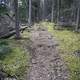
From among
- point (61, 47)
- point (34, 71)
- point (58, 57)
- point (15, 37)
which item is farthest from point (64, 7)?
point (34, 71)

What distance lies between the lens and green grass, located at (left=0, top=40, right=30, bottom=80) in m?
9.20

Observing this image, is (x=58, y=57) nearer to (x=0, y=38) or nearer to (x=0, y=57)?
(x=0, y=57)

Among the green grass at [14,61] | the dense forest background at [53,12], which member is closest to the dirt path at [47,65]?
the green grass at [14,61]

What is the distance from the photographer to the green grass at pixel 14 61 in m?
9.20

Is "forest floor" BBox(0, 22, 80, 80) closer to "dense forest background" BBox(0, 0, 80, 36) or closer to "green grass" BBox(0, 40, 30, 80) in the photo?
"green grass" BBox(0, 40, 30, 80)

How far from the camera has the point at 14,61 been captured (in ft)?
34.7

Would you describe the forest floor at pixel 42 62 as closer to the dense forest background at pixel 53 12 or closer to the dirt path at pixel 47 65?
the dirt path at pixel 47 65

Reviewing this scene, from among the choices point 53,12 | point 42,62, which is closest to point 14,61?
point 42,62

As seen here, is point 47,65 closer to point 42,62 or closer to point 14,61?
point 42,62

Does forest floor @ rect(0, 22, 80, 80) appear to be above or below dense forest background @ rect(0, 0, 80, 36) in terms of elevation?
below

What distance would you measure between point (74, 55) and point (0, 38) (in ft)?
22.6

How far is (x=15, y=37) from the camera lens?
17203 mm

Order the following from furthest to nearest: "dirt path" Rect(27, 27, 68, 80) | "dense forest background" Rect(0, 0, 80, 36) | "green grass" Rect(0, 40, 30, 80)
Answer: "dense forest background" Rect(0, 0, 80, 36)
"green grass" Rect(0, 40, 30, 80)
"dirt path" Rect(27, 27, 68, 80)

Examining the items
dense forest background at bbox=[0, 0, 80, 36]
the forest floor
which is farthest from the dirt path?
dense forest background at bbox=[0, 0, 80, 36]
